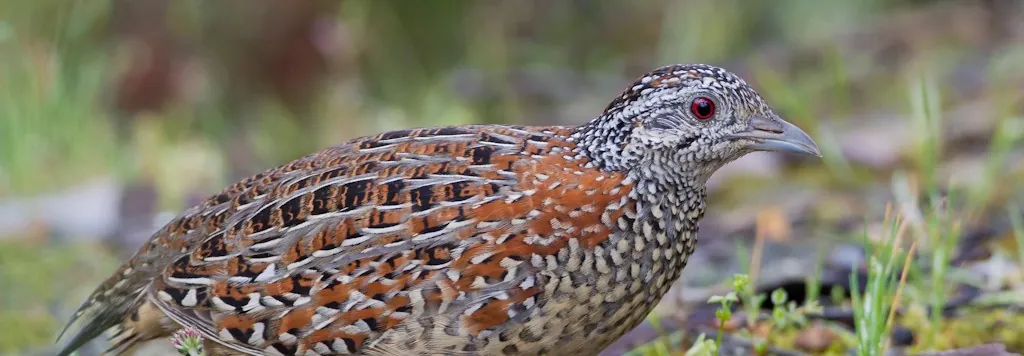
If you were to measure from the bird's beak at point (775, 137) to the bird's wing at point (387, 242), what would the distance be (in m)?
0.45

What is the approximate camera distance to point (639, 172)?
342 cm

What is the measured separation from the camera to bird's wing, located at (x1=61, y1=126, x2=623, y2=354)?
3.24 metres

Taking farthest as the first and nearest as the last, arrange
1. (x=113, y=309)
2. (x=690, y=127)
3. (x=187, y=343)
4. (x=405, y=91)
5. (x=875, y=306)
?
(x=405, y=91) < (x=113, y=309) < (x=690, y=127) < (x=875, y=306) < (x=187, y=343)

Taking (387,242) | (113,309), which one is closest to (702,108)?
(387,242)

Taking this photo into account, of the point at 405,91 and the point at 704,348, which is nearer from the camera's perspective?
the point at 704,348

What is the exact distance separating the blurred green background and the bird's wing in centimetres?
143

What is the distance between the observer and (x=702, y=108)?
11.2 ft

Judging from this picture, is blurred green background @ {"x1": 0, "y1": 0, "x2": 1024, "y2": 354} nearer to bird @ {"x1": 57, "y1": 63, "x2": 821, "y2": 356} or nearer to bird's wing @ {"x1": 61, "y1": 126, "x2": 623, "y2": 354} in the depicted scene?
bird @ {"x1": 57, "y1": 63, "x2": 821, "y2": 356}

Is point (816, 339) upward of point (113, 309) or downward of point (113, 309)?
downward

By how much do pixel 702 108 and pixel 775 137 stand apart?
0.77ft

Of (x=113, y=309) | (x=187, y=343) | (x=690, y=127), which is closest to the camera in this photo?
(x=187, y=343)

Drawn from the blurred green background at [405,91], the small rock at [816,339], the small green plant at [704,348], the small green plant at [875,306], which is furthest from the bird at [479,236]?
the blurred green background at [405,91]

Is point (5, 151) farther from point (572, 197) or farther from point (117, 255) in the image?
point (572, 197)

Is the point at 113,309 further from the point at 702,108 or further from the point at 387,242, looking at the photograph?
the point at 702,108
